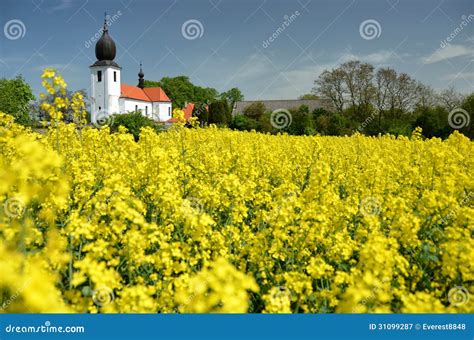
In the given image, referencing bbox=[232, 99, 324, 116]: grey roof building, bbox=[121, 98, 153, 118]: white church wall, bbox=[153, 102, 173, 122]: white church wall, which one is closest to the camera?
bbox=[232, 99, 324, 116]: grey roof building

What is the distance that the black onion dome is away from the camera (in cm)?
4666

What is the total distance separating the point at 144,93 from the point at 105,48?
1546 centimetres

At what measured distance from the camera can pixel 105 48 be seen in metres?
47.6

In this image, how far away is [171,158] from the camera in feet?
18.0

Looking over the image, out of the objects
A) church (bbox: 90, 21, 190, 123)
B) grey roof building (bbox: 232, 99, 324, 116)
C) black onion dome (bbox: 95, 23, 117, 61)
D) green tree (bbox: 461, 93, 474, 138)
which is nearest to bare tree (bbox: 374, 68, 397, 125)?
green tree (bbox: 461, 93, 474, 138)

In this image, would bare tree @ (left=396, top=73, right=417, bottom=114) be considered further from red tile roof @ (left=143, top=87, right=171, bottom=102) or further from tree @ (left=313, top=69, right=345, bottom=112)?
red tile roof @ (left=143, top=87, right=171, bottom=102)

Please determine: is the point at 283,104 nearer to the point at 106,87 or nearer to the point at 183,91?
the point at 183,91

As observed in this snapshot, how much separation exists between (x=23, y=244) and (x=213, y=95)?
71.9 metres

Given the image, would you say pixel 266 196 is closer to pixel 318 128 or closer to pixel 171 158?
pixel 171 158

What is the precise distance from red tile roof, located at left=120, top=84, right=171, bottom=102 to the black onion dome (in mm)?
8676

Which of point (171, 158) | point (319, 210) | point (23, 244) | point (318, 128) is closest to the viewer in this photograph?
point (23, 244)

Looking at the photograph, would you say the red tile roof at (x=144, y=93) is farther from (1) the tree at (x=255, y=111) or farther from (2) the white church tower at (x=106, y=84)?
(1) the tree at (x=255, y=111)

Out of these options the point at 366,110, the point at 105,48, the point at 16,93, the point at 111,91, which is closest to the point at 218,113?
the point at 366,110
